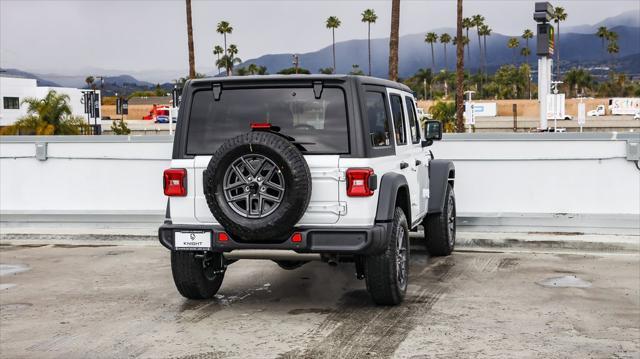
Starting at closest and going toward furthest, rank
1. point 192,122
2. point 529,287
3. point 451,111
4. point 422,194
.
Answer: point 192,122 < point 529,287 < point 422,194 < point 451,111

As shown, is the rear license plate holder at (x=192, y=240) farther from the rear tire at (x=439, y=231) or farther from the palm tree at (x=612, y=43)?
the palm tree at (x=612, y=43)

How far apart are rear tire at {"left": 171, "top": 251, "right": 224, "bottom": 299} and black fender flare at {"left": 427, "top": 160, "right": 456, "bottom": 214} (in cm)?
343

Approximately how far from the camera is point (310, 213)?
25.0 ft

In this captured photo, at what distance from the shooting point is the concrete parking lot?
6.75 metres

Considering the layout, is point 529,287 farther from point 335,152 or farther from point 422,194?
point 335,152

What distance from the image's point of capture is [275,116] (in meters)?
7.76

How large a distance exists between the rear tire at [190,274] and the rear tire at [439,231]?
11.7 feet

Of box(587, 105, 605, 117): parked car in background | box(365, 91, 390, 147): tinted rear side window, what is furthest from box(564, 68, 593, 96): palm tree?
box(365, 91, 390, 147): tinted rear side window

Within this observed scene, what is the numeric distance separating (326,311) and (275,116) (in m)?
1.92

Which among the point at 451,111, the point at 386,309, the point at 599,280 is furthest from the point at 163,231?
the point at 451,111

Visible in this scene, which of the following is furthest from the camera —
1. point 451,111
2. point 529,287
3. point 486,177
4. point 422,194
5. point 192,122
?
point 451,111

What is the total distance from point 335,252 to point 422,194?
2.97 metres

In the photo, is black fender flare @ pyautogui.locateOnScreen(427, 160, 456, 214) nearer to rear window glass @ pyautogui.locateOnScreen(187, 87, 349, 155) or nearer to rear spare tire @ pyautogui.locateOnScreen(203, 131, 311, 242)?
rear window glass @ pyautogui.locateOnScreen(187, 87, 349, 155)

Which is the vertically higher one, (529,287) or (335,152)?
(335,152)
